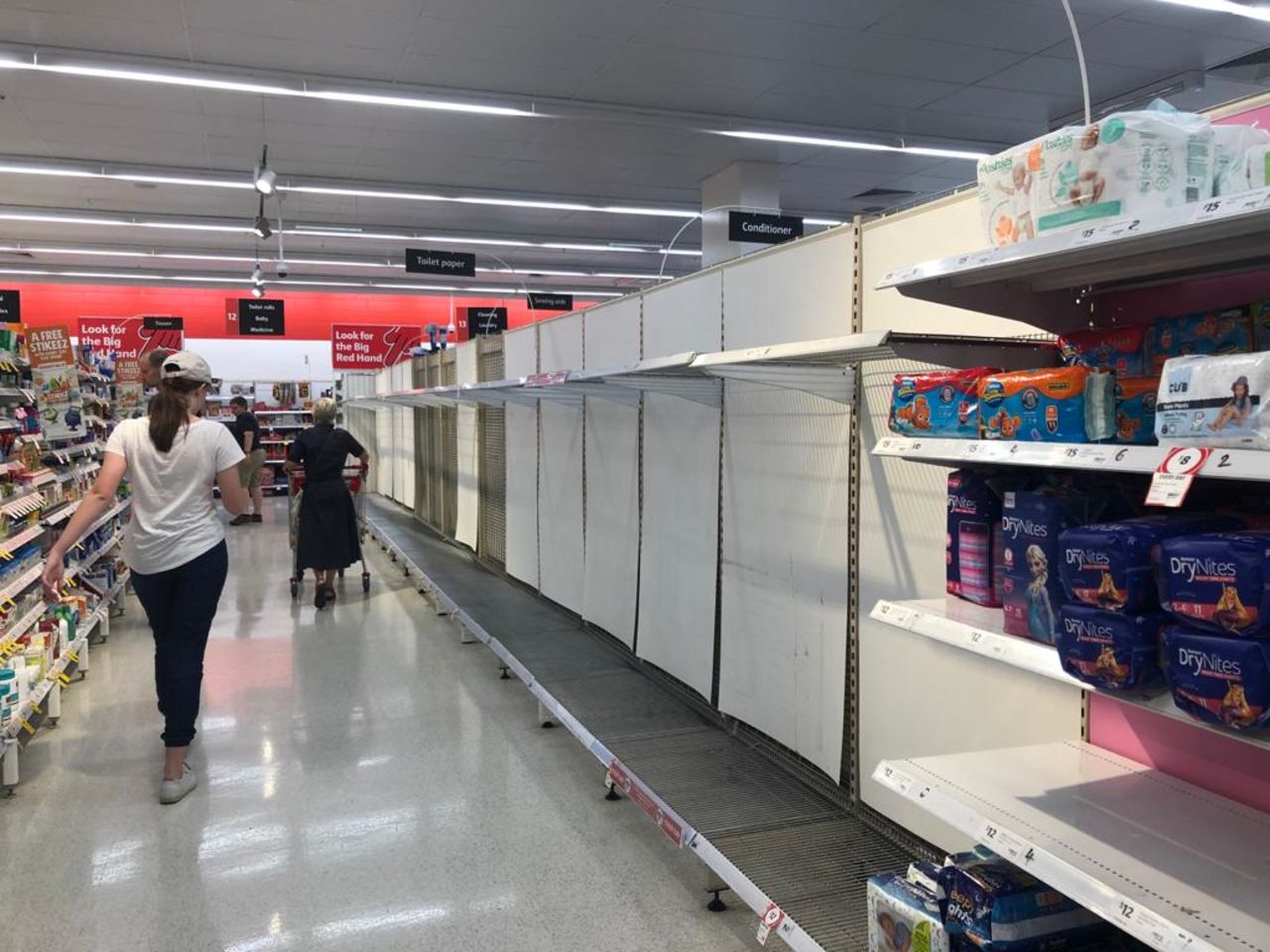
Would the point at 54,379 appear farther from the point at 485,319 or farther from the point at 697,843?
the point at 485,319

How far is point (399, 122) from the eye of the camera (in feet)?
30.6

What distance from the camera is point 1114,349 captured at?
175 cm

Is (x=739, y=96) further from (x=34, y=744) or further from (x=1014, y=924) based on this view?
(x=1014, y=924)

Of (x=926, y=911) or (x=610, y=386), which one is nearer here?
(x=926, y=911)

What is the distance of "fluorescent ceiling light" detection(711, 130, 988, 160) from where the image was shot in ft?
31.6

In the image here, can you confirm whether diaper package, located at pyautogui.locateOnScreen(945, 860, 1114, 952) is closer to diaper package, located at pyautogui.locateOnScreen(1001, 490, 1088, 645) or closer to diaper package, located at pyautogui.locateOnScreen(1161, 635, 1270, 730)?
diaper package, located at pyautogui.locateOnScreen(1001, 490, 1088, 645)

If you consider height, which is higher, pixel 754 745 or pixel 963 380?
pixel 963 380

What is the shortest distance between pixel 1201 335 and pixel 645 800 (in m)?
2.21

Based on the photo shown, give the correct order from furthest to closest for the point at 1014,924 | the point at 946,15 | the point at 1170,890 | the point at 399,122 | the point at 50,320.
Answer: the point at 50,320, the point at 399,122, the point at 946,15, the point at 1014,924, the point at 1170,890

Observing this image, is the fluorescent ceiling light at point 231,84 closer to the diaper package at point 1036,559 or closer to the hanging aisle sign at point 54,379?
the hanging aisle sign at point 54,379

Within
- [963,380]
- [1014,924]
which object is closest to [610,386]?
[963,380]

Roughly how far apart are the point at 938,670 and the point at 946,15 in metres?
5.95

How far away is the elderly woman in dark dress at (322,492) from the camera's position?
7615 millimetres

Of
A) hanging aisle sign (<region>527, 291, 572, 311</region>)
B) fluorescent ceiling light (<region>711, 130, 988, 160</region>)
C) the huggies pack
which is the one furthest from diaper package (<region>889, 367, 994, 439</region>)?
hanging aisle sign (<region>527, 291, 572, 311</region>)
